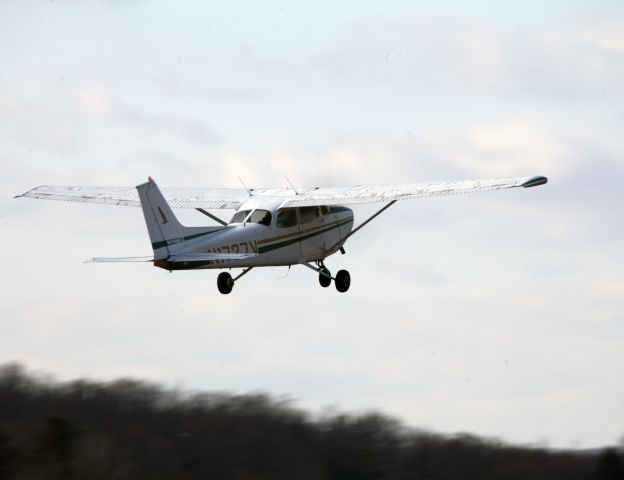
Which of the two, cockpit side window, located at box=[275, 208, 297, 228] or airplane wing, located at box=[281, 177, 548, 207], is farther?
airplane wing, located at box=[281, 177, 548, 207]

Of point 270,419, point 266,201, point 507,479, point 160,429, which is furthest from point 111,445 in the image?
point 266,201

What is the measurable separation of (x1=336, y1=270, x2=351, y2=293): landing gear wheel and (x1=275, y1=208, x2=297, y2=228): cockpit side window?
2.16m

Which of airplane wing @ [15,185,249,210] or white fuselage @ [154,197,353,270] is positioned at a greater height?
airplane wing @ [15,185,249,210]

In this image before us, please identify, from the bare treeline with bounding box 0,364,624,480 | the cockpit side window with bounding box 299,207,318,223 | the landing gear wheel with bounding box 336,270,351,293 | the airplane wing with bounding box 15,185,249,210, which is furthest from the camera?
the bare treeline with bounding box 0,364,624,480

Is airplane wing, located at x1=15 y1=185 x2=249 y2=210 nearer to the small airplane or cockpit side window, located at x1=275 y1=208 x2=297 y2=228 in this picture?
the small airplane

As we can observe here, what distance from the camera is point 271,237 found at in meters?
26.6

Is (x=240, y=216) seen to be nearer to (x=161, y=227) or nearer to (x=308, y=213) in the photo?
(x=308, y=213)

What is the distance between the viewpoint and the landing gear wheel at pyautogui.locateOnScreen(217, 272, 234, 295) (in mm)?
25938

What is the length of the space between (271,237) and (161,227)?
8.66 ft

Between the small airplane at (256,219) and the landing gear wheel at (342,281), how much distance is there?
23 millimetres

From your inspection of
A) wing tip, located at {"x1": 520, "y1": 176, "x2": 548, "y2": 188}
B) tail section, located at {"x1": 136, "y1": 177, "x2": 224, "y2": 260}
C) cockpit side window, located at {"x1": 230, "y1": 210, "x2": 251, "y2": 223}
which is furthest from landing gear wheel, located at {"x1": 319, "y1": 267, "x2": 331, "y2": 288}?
wing tip, located at {"x1": 520, "y1": 176, "x2": 548, "y2": 188}

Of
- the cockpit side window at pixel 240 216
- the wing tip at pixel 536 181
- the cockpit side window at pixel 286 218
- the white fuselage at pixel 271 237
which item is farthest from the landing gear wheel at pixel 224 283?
the wing tip at pixel 536 181

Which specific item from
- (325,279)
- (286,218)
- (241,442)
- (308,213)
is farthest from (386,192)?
(241,442)

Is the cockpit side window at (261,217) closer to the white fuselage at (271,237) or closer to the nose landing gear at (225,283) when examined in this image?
the white fuselage at (271,237)
